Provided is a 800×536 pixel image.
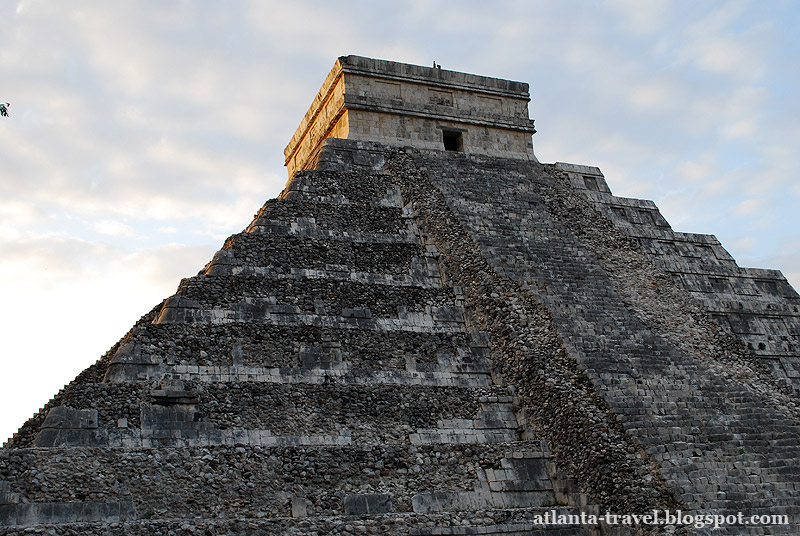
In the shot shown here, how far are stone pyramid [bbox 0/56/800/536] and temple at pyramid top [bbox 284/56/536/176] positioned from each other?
3.92 ft

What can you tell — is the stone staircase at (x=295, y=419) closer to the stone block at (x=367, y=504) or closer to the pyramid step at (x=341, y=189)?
the stone block at (x=367, y=504)

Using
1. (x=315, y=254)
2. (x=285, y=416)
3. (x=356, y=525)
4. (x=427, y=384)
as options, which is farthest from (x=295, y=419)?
(x=315, y=254)

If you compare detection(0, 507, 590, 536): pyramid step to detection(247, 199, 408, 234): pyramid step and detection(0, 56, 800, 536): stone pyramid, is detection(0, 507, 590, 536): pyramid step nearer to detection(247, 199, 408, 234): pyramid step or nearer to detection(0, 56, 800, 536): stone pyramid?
detection(0, 56, 800, 536): stone pyramid

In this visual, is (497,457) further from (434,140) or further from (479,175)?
(434,140)

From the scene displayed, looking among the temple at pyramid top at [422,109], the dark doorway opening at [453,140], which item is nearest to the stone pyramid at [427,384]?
the temple at pyramid top at [422,109]

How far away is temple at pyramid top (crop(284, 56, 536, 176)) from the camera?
819 inches

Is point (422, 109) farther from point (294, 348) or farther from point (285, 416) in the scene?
point (285, 416)

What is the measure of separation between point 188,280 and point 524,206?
8.39m

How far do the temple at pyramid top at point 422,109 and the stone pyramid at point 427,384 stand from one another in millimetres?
1196

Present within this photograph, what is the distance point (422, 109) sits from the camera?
21281mm

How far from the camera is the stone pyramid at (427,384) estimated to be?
38.8 ft

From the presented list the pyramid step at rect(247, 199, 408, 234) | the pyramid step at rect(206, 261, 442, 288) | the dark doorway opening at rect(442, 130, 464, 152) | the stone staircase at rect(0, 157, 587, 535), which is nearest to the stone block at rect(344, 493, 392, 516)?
the stone staircase at rect(0, 157, 587, 535)

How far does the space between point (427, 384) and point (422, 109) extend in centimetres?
913

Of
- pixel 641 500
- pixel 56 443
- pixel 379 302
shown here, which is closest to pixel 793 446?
pixel 641 500
